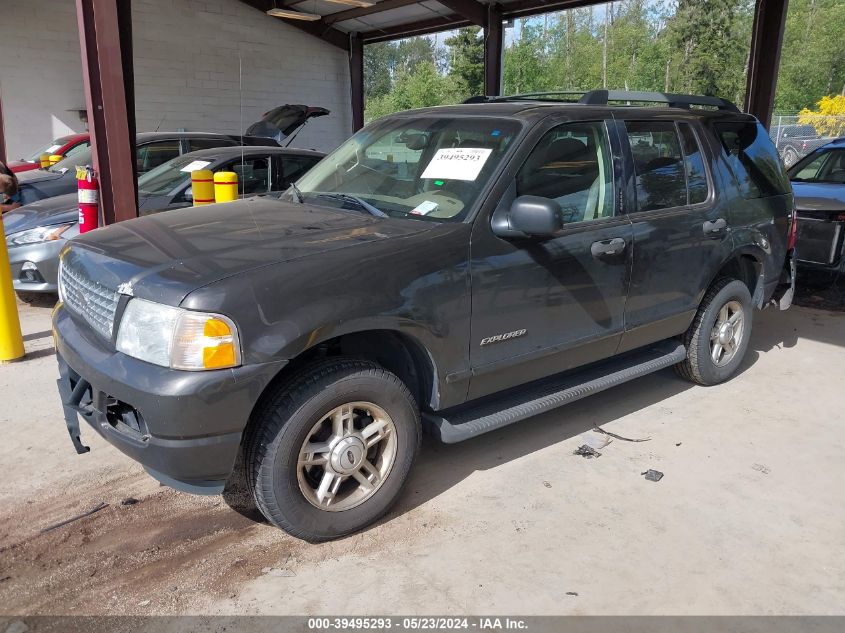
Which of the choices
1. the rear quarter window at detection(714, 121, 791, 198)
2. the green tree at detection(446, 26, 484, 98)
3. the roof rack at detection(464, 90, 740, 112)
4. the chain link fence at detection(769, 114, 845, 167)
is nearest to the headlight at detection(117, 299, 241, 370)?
the roof rack at detection(464, 90, 740, 112)

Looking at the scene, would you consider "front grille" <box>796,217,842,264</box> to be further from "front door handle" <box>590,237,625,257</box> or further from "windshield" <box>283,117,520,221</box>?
"windshield" <box>283,117,520,221</box>

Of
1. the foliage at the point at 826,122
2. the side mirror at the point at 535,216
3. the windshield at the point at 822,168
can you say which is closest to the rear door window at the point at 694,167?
the side mirror at the point at 535,216

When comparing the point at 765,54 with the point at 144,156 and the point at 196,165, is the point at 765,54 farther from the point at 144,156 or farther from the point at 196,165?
the point at 144,156

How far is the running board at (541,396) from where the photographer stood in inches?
137

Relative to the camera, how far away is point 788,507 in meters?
3.61

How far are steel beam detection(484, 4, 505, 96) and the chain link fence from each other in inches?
529

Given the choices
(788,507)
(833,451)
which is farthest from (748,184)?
(788,507)

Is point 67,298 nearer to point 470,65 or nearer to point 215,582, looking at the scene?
point 215,582

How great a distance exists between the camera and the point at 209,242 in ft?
10.3

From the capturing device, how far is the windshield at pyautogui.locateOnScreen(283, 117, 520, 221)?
3555 mm

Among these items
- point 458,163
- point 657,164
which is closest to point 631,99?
point 657,164

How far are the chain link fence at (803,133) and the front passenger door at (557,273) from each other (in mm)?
22757

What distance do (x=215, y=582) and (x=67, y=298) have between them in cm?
158

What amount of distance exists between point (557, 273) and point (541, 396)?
2.29 feet
